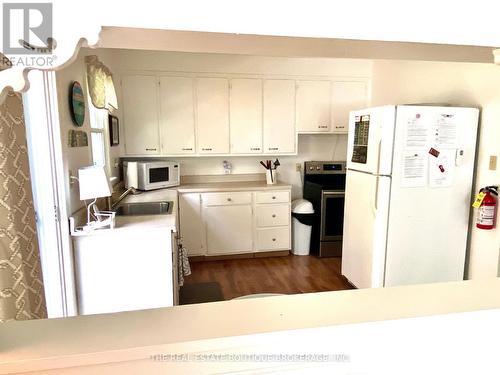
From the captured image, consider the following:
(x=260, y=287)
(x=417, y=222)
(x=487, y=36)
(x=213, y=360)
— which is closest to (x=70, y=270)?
(x=213, y=360)

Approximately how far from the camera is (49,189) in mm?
1825

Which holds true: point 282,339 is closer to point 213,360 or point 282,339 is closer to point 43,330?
point 213,360

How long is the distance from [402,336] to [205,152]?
10.6ft

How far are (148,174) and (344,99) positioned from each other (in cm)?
245

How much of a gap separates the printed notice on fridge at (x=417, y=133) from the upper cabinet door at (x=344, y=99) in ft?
5.39

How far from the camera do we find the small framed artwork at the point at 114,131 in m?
3.16

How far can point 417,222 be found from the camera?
254 centimetres

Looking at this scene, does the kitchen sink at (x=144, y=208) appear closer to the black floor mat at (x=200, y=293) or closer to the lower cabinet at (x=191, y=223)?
the lower cabinet at (x=191, y=223)

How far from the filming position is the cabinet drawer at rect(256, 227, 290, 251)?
3836 mm

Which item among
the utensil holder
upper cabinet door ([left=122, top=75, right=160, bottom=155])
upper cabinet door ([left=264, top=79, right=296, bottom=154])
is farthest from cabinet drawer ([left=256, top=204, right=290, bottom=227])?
upper cabinet door ([left=122, top=75, right=160, bottom=155])

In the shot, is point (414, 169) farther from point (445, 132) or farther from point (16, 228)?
point (16, 228)

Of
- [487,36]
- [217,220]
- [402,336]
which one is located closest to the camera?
[487,36]

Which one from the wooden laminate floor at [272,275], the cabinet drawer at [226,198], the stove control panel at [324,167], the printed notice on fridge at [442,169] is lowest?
the wooden laminate floor at [272,275]

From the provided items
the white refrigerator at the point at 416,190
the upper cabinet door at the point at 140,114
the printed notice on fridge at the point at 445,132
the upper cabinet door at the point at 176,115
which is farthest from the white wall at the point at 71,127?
the printed notice on fridge at the point at 445,132
